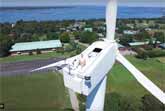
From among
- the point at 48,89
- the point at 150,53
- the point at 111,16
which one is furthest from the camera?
the point at 150,53

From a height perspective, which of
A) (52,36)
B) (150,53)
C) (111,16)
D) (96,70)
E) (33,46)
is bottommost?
(150,53)

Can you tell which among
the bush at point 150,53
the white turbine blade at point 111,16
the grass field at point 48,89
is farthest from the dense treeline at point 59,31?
the white turbine blade at point 111,16

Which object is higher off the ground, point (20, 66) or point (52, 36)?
point (52, 36)

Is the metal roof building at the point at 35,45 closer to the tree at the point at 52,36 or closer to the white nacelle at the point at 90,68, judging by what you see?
the tree at the point at 52,36

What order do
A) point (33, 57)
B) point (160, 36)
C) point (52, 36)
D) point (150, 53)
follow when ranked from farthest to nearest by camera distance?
point (160, 36) → point (52, 36) → point (150, 53) → point (33, 57)

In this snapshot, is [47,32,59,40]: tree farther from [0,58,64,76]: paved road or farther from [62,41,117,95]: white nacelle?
[62,41,117,95]: white nacelle

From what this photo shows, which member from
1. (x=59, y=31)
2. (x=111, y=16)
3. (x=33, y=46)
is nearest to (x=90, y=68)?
(x=111, y=16)

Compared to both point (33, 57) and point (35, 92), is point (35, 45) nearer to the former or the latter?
point (33, 57)

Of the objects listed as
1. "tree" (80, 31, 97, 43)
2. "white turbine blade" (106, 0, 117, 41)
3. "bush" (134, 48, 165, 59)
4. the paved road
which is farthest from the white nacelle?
"tree" (80, 31, 97, 43)
